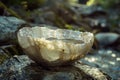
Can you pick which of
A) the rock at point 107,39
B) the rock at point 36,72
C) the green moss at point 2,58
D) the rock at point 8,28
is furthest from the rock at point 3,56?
the rock at point 107,39

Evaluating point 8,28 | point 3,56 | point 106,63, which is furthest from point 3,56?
point 106,63

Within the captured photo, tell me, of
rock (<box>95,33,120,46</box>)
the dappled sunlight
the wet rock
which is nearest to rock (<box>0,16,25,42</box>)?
the wet rock

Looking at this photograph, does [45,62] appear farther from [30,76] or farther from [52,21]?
[52,21]

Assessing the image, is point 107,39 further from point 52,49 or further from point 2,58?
point 52,49

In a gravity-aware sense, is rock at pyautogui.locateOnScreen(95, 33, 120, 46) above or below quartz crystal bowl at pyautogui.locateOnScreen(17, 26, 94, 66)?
below

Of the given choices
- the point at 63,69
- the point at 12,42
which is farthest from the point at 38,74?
the point at 12,42

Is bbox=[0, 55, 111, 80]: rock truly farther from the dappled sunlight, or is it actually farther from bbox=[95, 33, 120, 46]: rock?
bbox=[95, 33, 120, 46]: rock
